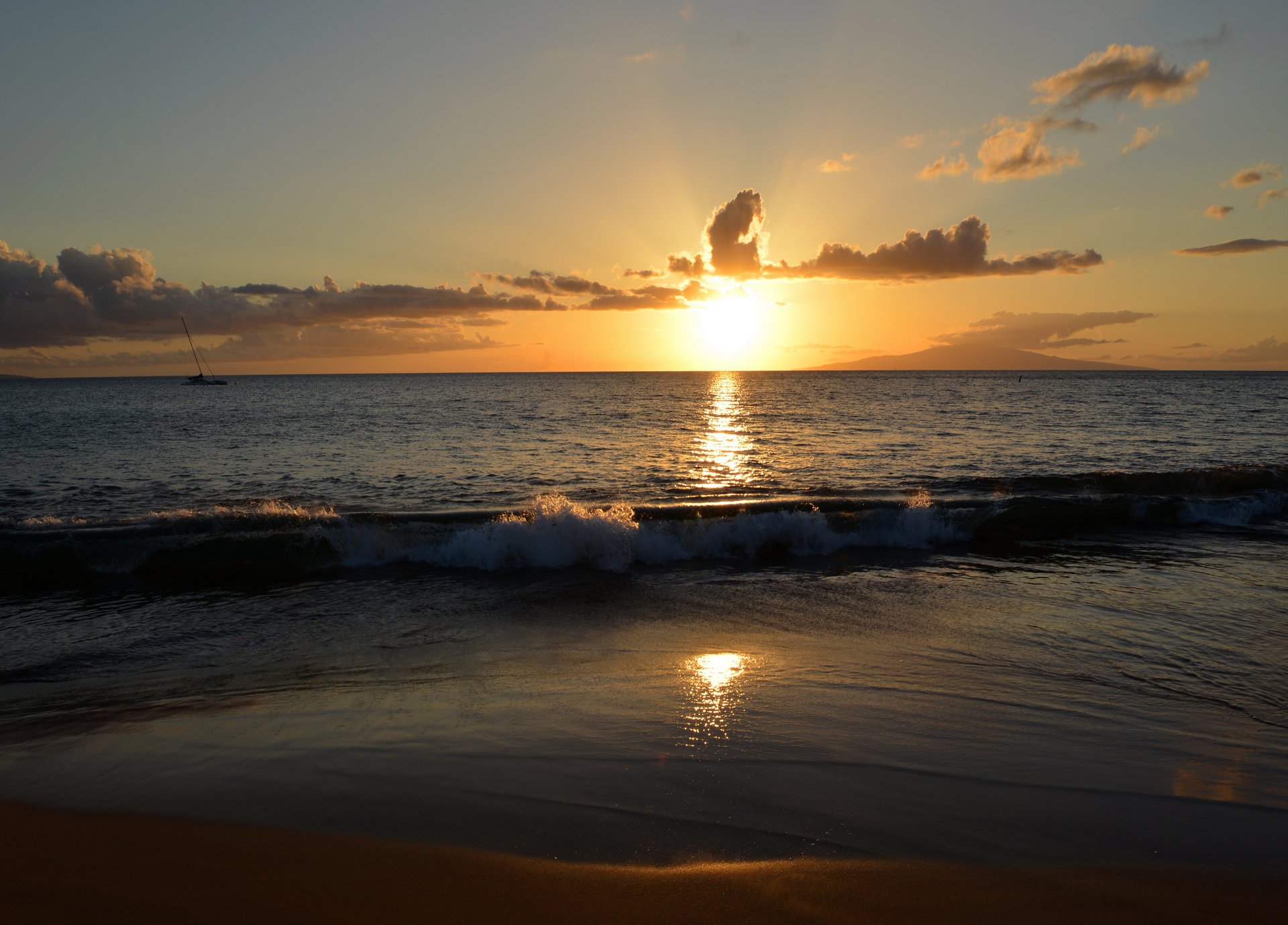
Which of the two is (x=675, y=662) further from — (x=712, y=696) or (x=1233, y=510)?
(x=1233, y=510)

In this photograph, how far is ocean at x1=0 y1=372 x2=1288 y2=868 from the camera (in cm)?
441

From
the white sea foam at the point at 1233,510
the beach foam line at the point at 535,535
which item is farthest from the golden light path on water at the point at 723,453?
the white sea foam at the point at 1233,510

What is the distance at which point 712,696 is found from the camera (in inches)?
246

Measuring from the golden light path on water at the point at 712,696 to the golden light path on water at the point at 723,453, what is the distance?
1239cm

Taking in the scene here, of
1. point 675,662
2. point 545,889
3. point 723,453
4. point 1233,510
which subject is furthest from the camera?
point 723,453

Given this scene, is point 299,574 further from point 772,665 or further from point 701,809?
point 701,809

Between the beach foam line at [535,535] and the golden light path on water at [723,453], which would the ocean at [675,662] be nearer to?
the beach foam line at [535,535]

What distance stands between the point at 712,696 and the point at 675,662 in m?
1.10

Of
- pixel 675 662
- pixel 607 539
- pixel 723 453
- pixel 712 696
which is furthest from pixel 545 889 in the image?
pixel 723 453

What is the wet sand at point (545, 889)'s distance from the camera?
3426mm

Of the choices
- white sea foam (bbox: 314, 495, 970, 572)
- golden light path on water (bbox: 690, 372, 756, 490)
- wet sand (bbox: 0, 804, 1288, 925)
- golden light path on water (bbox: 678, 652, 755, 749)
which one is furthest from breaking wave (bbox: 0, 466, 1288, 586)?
wet sand (bbox: 0, 804, 1288, 925)

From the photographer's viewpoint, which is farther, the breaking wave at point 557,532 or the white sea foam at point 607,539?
the white sea foam at point 607,539

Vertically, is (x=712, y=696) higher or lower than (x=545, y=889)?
lower

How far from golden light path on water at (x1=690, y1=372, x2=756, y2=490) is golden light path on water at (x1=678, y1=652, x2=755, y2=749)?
1239cm
